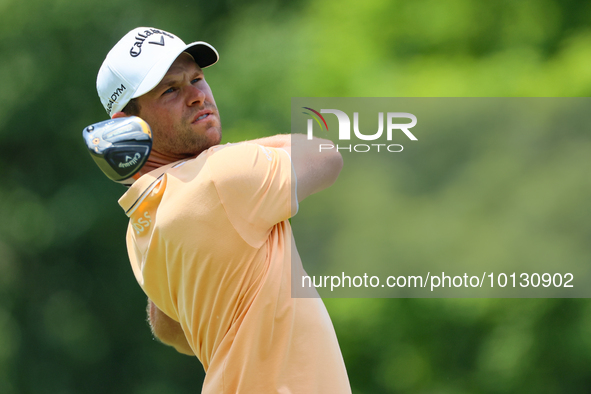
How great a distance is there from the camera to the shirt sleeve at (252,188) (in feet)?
5.05

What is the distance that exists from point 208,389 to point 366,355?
3457 mm

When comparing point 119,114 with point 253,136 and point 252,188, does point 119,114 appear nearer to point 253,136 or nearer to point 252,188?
point 252,188

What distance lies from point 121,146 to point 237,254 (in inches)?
14.2

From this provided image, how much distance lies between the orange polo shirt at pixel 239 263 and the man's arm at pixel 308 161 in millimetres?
39

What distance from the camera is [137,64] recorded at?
1780 millimetres

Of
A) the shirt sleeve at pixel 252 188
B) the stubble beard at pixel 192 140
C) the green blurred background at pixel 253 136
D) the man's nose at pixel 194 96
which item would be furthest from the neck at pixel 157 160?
the green blurred background at pixel 253 136

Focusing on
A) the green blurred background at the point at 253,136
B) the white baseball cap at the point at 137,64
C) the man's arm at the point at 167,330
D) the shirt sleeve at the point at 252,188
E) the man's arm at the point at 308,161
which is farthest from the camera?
the green blurred background at the point at 253,136

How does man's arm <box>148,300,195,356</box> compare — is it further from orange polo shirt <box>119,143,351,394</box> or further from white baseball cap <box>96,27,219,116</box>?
white baseball cap <box>96,27,219,116</box>

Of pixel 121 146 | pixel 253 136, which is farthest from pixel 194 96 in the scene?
pixel 253 136

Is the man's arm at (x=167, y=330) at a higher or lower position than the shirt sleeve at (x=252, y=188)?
lower

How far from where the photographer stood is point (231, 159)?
5.09 feet

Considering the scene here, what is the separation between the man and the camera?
155 centimetres

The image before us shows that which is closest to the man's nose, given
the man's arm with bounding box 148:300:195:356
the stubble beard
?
the stubble beard

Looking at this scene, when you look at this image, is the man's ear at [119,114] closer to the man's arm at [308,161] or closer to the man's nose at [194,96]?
the man's nose at [194,96]
